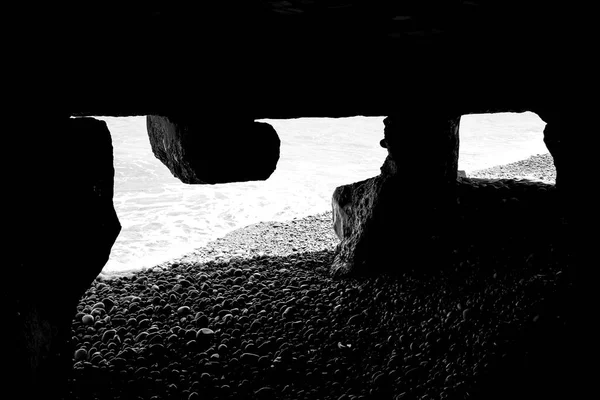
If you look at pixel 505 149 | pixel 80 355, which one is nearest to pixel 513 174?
pixel 505 149

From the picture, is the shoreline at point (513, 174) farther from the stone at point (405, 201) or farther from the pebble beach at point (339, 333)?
the pebble beach at point (339, 333)

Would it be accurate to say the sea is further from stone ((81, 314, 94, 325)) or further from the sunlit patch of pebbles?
stone ((81, 314, 94, 325))

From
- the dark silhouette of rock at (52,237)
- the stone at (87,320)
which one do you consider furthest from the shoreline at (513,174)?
the dark silhouette of rock at (52,237)

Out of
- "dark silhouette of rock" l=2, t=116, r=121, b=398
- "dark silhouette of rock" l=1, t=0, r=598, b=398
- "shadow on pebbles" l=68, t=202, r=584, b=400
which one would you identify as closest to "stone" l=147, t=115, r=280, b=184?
"dark silhouette of rock" l=1, t=0, r=598, b=398

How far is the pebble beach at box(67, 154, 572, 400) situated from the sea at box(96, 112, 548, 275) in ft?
5.04

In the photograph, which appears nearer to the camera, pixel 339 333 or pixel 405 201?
pixel 339 333

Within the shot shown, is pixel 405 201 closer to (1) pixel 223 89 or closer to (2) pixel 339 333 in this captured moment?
A: (2) pixel 339 333

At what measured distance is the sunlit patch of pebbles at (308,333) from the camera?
365cm

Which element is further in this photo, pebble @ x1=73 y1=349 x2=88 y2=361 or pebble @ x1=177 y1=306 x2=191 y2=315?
pebble @ x1=177 y1=306 x2=191 y2=315

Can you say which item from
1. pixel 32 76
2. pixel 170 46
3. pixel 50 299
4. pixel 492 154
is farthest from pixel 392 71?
pixel 492 154

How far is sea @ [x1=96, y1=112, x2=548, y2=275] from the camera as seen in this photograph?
36.6 ft

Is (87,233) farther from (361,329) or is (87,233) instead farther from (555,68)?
(555,68)

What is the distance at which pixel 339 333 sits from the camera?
14.7ft

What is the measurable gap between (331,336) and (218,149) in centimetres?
187
